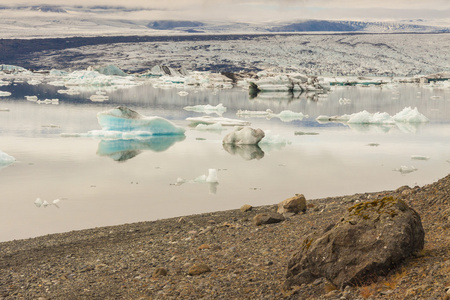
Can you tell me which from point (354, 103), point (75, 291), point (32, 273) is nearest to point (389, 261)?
point (75, 291)

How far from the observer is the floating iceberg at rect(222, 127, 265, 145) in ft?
50.8

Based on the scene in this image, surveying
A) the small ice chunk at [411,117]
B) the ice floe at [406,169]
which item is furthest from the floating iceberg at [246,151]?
the small ice chunk at [411,117]

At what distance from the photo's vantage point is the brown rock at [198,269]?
5102 mm

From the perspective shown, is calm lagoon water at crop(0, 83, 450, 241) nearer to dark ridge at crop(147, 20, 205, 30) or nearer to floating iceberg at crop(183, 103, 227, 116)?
floating iceberg at crop(183, 103, 227, 116)

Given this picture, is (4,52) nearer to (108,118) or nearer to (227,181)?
(108,118)

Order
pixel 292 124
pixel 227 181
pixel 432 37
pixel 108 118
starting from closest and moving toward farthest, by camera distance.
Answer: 1. pixel 227 181
2. pixel 108 118
3. pixel 292 124
4. pixel 432 37

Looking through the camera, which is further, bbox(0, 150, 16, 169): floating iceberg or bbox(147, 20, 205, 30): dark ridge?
bbox(147, 20, 205, 30): dark ridge

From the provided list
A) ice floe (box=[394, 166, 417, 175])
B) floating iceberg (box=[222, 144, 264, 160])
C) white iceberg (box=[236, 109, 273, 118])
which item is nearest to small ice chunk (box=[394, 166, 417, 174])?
ice floe (box=[394, 166, 417, 175])

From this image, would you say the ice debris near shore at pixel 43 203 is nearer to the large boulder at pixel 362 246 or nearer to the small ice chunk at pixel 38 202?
the small ice chunk at pixel 38 202

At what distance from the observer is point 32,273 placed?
570cm

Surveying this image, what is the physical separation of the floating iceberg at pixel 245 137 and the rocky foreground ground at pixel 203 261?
797cm

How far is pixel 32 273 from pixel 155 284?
1.42m

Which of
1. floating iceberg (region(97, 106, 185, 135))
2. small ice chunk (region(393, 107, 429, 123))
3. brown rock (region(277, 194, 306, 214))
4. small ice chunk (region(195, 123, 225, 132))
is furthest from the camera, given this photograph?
small ice chunk (region(393, 107, 429, 123))

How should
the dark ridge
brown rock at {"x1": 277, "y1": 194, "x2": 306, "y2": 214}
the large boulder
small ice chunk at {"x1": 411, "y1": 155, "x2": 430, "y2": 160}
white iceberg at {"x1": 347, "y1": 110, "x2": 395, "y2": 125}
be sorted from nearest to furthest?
1. the large boulder
2. brown rock at {"x1": 277, "y1": 194, "x2": 306, "y2": 214}
3. small ice chunk at {"x1": 411, "y1": 155, "x2": 430, "y2": 160}
4. white iceberg at {"x1": 347, "y1": 110, "x2": 395, "y2": 125}
5. the dark ridge
